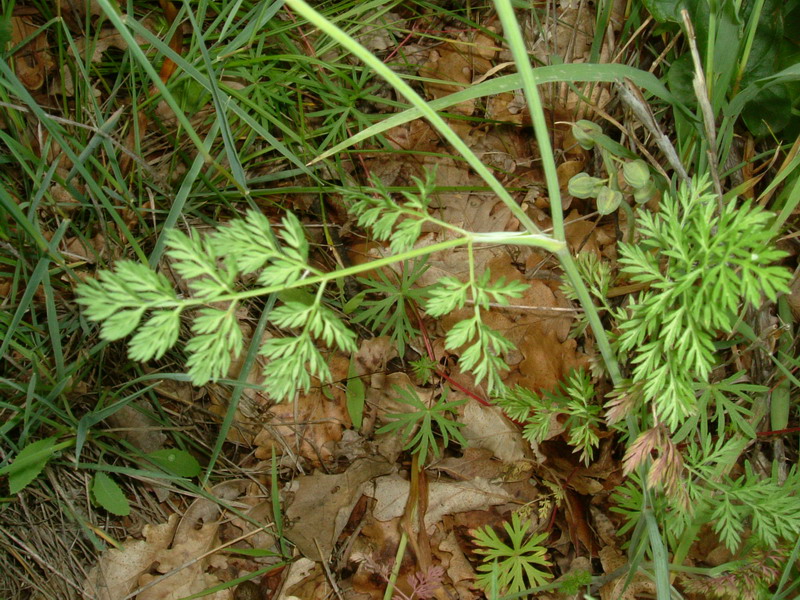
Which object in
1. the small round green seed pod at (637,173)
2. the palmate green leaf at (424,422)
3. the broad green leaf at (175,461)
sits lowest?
the palmate green leaf at (424,422)

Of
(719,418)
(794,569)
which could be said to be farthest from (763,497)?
(794,569)

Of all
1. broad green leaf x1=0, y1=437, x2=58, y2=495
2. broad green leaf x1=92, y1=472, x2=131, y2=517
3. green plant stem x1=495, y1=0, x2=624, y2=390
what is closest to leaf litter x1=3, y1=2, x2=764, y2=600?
broad green leaf x1=92, y1=472, x2=131, y2=517

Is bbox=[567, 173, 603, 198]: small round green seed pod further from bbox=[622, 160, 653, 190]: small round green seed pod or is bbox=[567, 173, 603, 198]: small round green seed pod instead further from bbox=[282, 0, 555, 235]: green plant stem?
bbox=[282, 0, 555, 235]: green plant stem

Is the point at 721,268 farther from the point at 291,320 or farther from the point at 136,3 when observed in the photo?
the point at 136,3

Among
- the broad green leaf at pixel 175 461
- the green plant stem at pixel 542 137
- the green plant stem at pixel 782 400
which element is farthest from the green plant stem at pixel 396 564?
the green plant stem at pixel 782 400

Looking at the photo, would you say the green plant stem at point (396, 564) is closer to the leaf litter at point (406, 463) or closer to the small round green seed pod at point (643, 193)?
the leaf litter at point (406, 463)
